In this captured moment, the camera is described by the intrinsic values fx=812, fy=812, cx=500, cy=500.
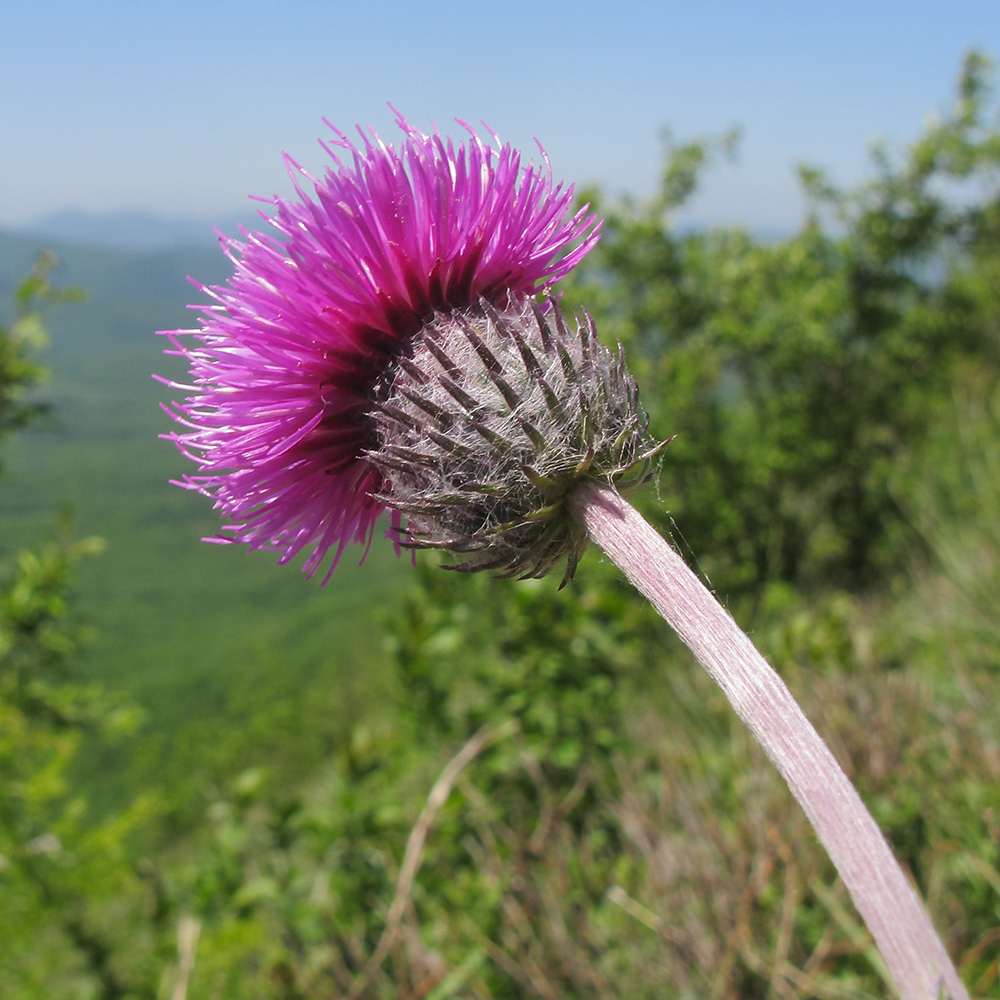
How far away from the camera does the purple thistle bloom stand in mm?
1555

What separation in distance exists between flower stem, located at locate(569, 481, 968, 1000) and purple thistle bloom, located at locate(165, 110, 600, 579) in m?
0.69

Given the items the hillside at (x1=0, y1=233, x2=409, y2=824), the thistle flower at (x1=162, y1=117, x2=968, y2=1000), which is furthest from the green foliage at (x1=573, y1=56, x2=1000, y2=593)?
the thistle flower at (x1=162, y1=117, x2=968, y2=1000)

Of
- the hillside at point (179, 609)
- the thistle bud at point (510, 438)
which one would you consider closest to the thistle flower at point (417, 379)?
the thistle bud at point (510, 438)

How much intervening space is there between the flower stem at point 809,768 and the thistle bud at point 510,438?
0.78 feet

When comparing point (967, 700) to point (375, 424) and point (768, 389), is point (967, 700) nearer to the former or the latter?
point (375, 424)

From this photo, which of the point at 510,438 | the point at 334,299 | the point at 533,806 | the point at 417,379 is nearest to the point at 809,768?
the point at 510,438

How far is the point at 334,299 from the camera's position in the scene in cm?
157

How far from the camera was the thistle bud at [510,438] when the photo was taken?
4.58 feet

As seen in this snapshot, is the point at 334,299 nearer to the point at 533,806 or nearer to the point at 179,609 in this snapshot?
the point at 533,806

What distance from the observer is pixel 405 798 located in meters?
4.64

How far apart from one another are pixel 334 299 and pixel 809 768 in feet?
3.78

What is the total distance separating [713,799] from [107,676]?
84.9 meters

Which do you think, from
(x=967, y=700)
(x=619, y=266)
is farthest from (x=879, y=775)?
(x=619, y=266)

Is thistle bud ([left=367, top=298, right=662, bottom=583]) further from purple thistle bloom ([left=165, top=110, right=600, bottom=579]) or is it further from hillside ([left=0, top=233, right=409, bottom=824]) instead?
hillside ([left=0, top=233, right=409, bottom=824])
